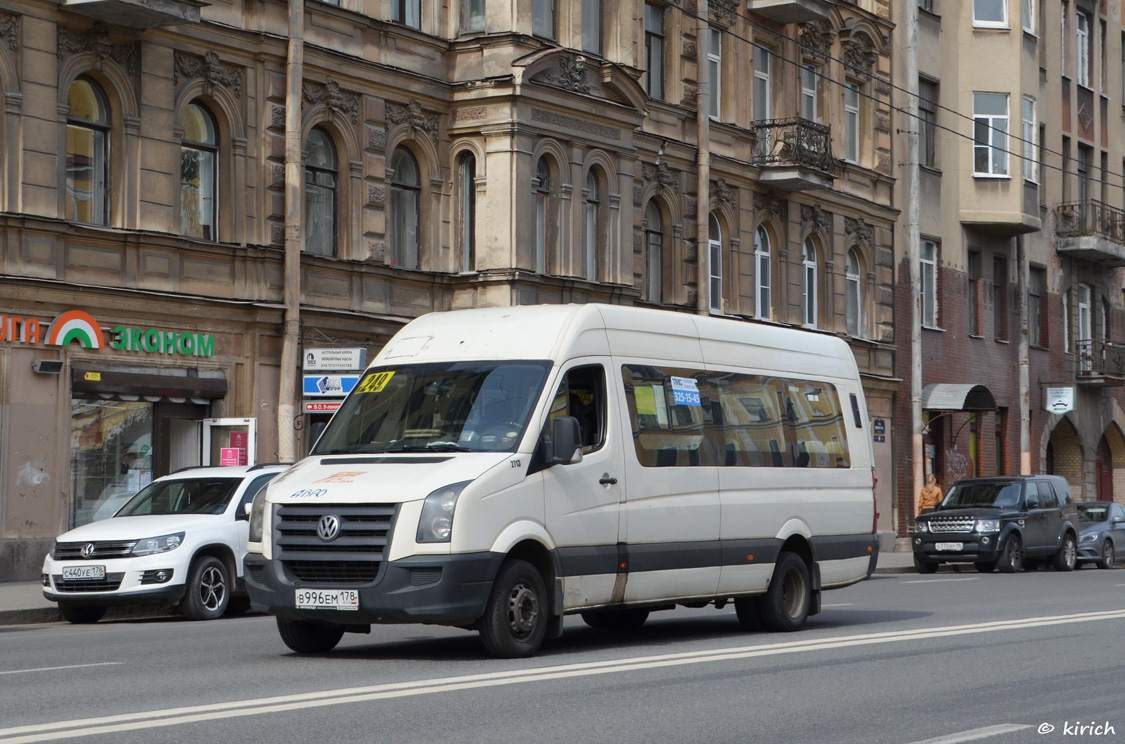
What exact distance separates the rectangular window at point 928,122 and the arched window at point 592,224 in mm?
15100

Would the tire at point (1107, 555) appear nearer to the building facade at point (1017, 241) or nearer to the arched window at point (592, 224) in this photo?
the building facade at point (1017, 241)

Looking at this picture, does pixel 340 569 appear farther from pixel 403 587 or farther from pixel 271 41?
pixel 271 41

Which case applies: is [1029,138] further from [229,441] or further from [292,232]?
[229,441]

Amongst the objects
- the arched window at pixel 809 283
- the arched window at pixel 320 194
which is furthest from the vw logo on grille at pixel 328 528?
the arched window at pixel 809 283

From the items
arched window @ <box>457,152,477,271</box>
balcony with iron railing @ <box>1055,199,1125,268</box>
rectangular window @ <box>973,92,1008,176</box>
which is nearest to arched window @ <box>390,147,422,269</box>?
arched window @ <box>457,152,477,271</box>

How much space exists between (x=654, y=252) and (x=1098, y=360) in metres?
22.0

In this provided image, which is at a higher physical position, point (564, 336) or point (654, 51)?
point (654, 51)

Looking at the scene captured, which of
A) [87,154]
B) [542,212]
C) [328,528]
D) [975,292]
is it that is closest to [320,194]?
[542,212]

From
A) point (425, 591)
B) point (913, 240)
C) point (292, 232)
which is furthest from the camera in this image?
point (913, 240)

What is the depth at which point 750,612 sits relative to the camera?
14836mm

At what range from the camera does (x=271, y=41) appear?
24.7 metres

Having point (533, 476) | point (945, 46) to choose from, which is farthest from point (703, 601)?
point (945, 46)

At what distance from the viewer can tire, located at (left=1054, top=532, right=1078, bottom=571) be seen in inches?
1227

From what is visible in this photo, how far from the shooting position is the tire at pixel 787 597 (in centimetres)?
1465
